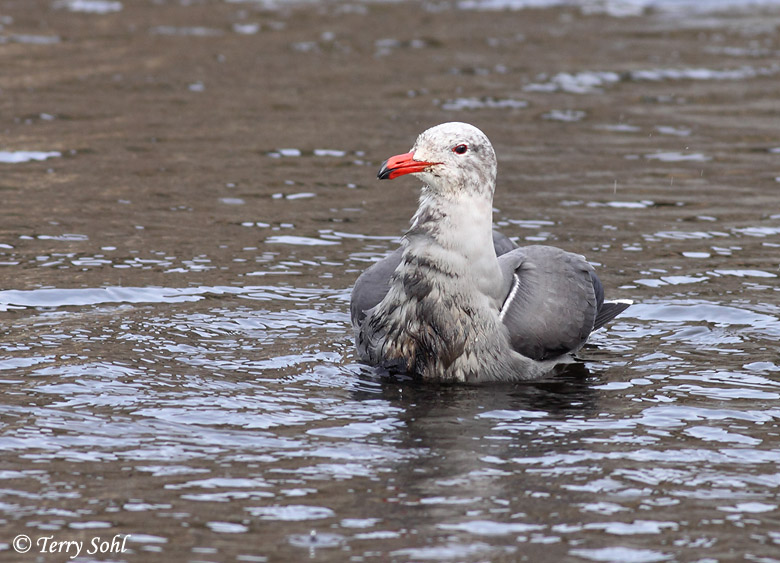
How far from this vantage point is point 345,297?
9656mm

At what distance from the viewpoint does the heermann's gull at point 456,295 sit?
7.75 m

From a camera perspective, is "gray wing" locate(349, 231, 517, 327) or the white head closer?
the white head

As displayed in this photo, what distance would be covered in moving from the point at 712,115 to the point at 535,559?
11.7 m

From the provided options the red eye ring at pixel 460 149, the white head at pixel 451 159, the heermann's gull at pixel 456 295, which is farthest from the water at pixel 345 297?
the red eye ring at pixel 460 149

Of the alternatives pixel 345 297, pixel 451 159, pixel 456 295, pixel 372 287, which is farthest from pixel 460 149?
pixel 345 297

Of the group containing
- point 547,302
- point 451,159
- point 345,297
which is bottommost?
point 345,297

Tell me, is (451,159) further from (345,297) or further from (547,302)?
(345,297)

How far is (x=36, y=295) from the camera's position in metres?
9.35

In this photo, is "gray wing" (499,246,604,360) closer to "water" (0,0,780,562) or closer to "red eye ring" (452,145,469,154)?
"water" (0,0,780,562)

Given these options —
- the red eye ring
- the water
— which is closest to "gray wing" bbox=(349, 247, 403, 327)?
the water

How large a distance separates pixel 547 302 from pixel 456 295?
741mm

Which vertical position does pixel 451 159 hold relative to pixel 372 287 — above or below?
above

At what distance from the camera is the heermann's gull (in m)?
7.75

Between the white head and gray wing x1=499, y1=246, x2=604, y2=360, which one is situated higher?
the white head
